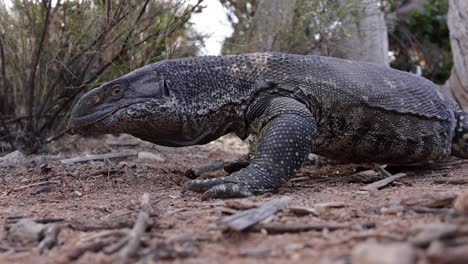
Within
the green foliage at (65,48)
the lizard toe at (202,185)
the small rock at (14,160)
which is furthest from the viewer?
the green foliage at (65,48)

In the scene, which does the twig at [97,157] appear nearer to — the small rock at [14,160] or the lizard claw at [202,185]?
the small rock at [14,160]

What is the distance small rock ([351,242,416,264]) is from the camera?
5.28ft

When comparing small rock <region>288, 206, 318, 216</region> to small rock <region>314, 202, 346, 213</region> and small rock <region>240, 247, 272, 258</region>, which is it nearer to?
small rock <region>314, 202, 346, 213</region>

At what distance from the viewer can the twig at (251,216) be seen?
8.27ft

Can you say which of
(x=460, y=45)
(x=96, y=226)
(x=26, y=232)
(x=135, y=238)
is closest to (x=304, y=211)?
(x=135, y=238)

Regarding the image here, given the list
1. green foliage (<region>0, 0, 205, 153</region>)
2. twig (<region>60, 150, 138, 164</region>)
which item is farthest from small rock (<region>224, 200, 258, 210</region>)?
green foliage (<region>0, 0, 205, 153</region>)

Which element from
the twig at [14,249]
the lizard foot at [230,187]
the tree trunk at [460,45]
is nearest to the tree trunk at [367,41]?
the tree trunk at [460,45]

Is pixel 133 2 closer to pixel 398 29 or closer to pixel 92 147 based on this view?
pixel 92 147

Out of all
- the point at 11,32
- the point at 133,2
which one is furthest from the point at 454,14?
the point at 11,32

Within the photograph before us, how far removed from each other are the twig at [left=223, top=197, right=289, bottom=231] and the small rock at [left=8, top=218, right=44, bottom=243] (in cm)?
100

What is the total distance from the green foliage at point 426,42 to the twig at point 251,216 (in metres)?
9.89

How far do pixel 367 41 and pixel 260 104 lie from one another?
189 inches

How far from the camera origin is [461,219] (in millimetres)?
2168

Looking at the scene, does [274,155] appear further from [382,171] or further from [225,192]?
[382,171]
